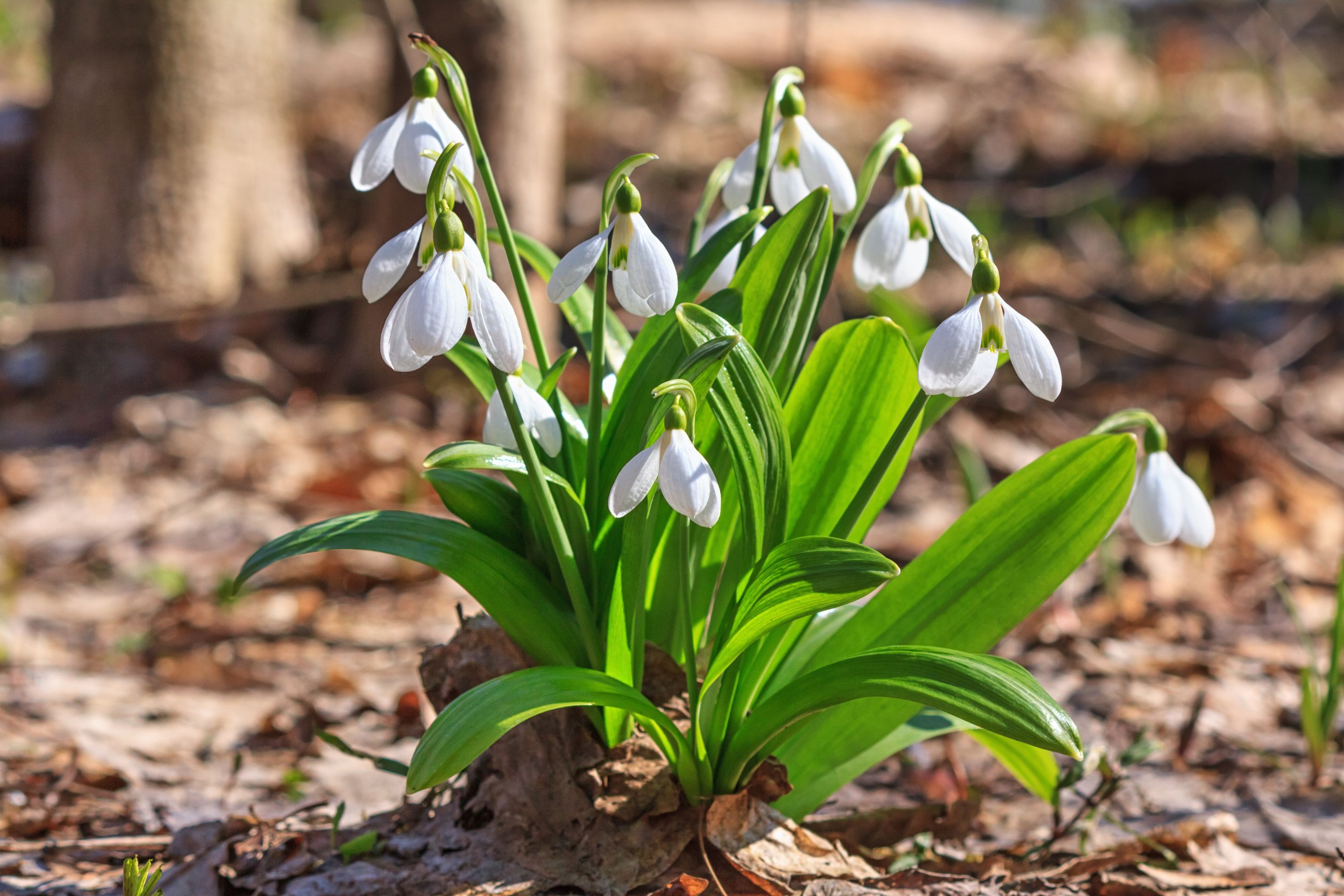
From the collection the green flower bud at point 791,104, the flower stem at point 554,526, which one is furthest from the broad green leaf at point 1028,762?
the green flower bud at point 791,104

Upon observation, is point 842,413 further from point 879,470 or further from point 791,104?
point 791,104

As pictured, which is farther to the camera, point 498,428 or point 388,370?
point 388,370

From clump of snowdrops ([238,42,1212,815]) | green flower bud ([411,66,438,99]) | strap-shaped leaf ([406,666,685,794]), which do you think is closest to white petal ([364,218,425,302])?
clump of snowdrops ([238,42,1212,815])

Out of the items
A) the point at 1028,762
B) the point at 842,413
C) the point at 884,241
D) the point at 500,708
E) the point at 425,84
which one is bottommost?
the point at 1028,762

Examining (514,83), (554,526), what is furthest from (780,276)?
(514,83)

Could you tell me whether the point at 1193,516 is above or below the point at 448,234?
below

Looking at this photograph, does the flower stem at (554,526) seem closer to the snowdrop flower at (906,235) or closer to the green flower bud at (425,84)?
the green flower bud at (425,84)

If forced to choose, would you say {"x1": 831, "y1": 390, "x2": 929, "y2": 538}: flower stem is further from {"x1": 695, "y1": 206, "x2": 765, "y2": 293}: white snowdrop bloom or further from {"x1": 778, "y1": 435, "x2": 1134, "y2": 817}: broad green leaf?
{"x1": 695, "y1": 206, "x2": 765, "y2": 293}: white snowdrop bloom
